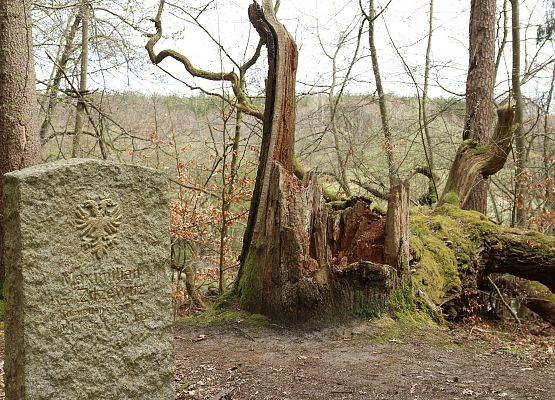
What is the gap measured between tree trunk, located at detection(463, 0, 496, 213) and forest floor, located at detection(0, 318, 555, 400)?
13.9 ft

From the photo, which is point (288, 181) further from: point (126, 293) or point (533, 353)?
point (533, 353)

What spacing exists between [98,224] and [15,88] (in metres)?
4.35

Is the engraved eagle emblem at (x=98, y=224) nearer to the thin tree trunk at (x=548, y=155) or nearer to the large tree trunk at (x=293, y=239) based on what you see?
the large tree trunk at (x=293, y=239)

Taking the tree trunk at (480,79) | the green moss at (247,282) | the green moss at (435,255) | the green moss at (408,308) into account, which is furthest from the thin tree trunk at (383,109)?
the green moss at (247,282)

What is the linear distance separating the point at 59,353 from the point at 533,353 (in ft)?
15.3

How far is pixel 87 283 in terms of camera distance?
3.53 metres

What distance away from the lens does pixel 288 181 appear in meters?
5.85

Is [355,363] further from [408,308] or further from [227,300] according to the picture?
[227,300]

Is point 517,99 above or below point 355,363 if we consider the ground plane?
above

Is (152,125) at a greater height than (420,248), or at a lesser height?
greater

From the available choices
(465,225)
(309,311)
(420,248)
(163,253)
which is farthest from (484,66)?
(163,253)

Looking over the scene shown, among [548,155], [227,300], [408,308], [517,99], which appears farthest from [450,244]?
[548,155]

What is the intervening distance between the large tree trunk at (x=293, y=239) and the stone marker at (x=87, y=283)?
1958 mm

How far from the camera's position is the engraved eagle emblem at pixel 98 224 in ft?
11.5
